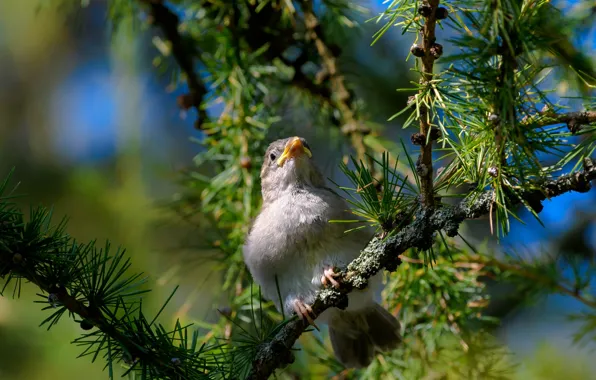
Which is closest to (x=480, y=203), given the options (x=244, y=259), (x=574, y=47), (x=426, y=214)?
(x=426, y=214)

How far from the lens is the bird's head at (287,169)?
2.90m

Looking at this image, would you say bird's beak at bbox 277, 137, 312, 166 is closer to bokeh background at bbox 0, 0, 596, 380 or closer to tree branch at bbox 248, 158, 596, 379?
bokeh background at bbox 0, 0, 596, 380

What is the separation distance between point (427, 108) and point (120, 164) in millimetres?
3453

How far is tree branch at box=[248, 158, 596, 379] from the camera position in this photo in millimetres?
1375

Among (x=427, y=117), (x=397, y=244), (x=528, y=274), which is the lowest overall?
(x=528, y=274)

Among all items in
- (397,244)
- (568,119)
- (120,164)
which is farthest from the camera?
(120,164)

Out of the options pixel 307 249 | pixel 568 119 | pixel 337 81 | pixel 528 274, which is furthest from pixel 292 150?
pixel 568 119

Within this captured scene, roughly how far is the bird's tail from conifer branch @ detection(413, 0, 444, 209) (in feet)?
4.38

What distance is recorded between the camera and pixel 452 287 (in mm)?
2504

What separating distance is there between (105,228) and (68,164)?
0.95 m

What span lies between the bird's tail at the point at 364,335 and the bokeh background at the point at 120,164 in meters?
0.58

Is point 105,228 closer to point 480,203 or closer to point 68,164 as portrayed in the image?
point 68,164

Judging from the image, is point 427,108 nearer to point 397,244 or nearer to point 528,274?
point 397,244

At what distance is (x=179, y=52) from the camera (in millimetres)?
2959
